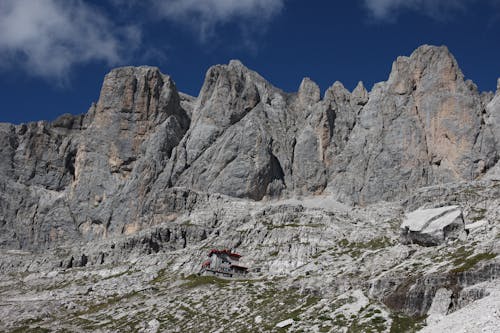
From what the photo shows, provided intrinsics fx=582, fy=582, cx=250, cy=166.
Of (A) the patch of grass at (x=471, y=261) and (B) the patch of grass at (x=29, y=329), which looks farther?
(B) the patch of grass at (x=29, y=329)

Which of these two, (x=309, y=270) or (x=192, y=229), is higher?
(x=192, y=229)

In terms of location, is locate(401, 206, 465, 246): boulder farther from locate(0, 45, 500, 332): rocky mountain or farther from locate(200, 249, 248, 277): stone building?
locate(200, 249, 248, 277): stone building

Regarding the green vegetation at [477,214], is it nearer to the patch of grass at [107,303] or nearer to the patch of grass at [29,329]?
the patch of grass at [107,303]

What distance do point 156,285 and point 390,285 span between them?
75875 mm

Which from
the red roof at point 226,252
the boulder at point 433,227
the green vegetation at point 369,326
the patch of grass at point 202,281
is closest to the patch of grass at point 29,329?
the patch of grass at point 202,281

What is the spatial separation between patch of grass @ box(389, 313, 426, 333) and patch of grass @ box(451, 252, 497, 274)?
8.32 m

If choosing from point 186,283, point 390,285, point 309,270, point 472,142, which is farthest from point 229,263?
point 472,142

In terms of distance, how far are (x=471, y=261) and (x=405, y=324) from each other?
46.1ft

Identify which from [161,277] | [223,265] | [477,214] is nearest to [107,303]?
[161,277]

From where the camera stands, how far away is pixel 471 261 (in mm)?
78500

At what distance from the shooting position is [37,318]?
126 metres

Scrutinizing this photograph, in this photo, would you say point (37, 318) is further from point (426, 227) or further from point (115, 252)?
point (426, 227)

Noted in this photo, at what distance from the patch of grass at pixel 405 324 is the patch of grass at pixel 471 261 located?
8.32 metres

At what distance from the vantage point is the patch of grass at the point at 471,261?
75.3 metres
